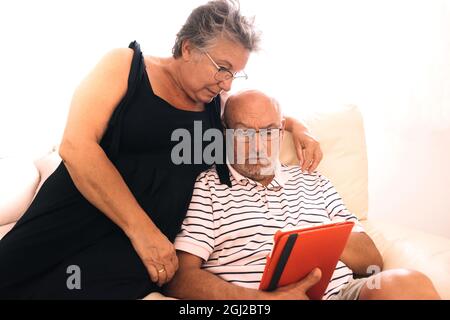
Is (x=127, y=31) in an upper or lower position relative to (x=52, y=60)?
upper

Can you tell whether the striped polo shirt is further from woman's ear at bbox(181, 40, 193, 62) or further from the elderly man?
woman's ear at bbox(181, 40, 193, 62)

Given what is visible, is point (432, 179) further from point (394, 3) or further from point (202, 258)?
point (202, 258)

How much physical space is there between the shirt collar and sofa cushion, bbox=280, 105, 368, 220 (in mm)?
208

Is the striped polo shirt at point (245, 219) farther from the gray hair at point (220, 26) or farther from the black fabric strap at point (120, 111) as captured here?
the gray hair at point (220, 26)

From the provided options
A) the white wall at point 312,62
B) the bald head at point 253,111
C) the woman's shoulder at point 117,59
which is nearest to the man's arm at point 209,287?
the bald head at point 253,111

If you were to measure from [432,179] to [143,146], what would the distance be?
1487 millimetres

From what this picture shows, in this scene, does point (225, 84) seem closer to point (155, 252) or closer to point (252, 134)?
point (252, 134)

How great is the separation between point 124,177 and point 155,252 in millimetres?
253

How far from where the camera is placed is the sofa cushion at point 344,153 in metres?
1.64

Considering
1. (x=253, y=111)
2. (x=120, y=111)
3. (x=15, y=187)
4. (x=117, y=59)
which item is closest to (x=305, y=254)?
(x=253, y=111)

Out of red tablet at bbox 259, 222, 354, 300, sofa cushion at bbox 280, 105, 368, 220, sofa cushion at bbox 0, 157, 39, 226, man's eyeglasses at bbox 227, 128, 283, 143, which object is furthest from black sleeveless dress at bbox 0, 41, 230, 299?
sofa cushion at bbox 280, 105, 368, 220
